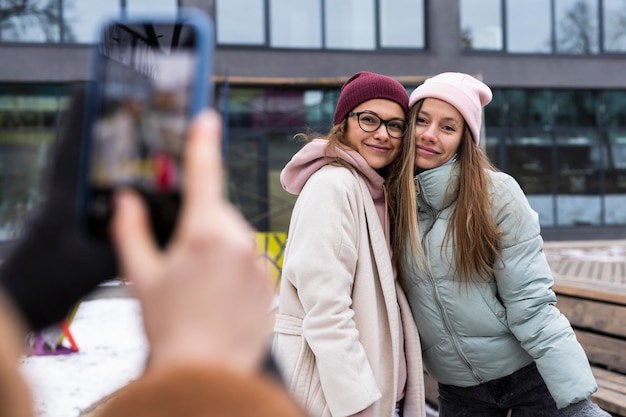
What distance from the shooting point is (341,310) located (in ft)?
6.75

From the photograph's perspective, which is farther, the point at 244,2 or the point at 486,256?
the point at 244,2

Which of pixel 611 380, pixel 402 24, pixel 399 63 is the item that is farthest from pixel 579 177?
pixel 611 380

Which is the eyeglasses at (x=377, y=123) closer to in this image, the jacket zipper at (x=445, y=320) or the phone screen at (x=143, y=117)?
the jacket zipper at (x=445, y=320)

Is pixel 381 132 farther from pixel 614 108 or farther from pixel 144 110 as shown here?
pixel 614 108

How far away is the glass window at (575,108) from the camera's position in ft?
49.1

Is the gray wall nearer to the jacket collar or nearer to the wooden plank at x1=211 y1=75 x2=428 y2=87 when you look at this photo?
the wooden plank at x1=211 y1=75 x2=428 y2=87

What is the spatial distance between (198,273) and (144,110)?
20cm

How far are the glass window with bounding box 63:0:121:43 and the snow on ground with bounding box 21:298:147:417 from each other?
8.05 meters

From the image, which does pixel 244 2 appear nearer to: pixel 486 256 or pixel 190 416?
pixel 486 256

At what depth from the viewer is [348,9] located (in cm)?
1411

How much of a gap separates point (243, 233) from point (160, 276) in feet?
0.29

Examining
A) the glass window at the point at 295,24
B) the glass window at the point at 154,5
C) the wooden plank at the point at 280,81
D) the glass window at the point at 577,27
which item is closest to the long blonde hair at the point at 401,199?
the wooden plank at the point at 280,81

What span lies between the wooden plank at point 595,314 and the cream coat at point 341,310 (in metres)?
1.90

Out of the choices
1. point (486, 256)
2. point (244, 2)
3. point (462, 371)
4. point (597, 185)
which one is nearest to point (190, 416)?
point (486, 256)
